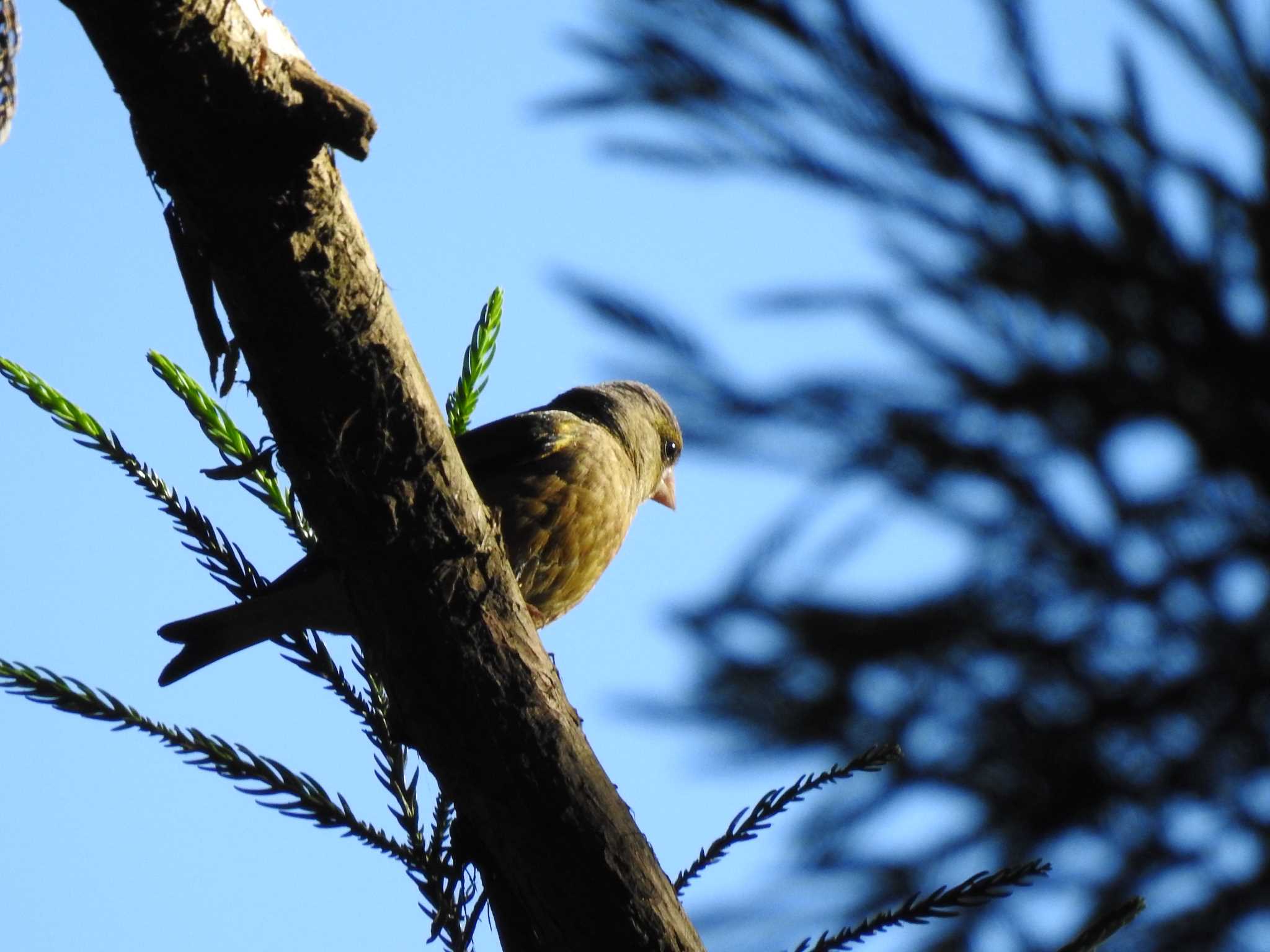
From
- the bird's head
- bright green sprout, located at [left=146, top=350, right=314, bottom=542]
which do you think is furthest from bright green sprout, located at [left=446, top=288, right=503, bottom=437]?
the bird's head

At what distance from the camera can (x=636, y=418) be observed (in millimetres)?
5949

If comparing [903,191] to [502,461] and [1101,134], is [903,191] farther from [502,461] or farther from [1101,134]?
[502,461]

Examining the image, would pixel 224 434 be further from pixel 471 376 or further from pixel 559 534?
pixel 559 534

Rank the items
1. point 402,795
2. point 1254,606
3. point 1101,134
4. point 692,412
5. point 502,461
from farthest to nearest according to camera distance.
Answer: point 502,461
point 402,795
point 692,412
point 1101,134
point 1254,606

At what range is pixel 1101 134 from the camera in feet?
6.53

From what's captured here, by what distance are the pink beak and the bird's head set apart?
195 mm

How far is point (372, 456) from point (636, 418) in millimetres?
3869

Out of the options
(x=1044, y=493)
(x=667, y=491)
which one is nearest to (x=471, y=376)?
(x=1044, y=493)

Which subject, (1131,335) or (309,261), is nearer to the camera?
(1131,335)

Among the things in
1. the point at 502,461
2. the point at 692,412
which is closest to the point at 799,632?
the point at 692,412

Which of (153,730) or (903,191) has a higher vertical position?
(903,191)

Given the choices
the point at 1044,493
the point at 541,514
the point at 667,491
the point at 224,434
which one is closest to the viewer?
the point at 1044,493

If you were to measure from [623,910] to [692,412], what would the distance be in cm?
85

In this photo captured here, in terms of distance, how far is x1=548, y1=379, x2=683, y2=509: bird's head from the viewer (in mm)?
5820
